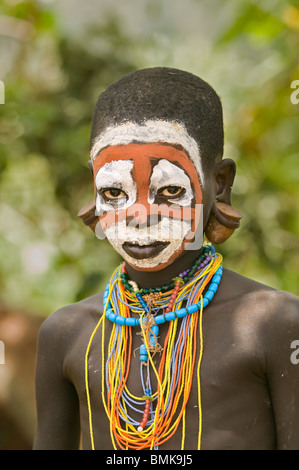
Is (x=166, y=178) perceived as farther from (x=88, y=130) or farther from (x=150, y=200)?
(x=88, y=130)

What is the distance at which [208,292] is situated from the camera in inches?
77.0

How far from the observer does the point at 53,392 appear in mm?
2203

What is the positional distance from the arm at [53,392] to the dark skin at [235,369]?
0.40 ft

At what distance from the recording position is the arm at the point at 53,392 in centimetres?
219

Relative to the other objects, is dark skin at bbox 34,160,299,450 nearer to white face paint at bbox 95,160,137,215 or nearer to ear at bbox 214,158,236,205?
ear at bbox 214,158,236,205

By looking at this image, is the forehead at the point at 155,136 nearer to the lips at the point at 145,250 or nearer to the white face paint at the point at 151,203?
the white face paint at the point at 151,203

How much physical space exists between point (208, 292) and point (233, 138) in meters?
3.08

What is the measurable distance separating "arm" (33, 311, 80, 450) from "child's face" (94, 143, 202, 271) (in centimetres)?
51

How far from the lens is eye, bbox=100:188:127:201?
1.91 meters

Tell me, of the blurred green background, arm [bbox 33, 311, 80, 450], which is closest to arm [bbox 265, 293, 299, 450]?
arm [bbox 33, 311, 80, 450]

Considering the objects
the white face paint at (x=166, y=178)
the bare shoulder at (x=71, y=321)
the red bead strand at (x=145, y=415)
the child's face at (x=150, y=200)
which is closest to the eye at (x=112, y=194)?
the child's face at (x=150, y=200)

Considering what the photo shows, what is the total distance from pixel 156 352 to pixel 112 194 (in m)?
0.56

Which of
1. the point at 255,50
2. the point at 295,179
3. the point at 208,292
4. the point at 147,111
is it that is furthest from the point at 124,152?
the point at 255,50

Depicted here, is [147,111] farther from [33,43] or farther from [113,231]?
[33,43]
